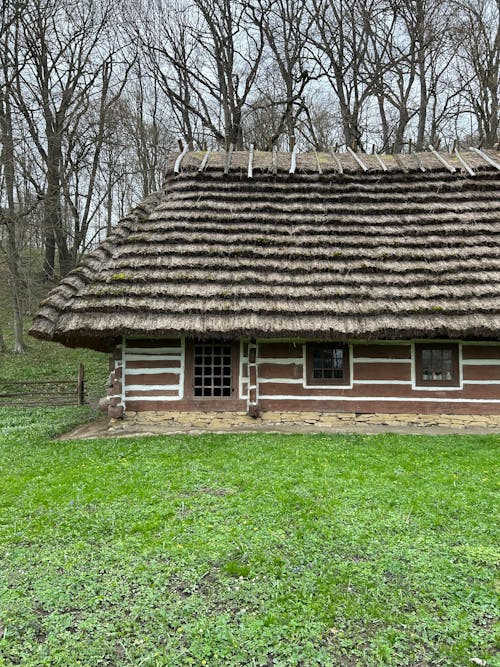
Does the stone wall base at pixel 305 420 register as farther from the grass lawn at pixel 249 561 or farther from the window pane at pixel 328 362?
the grass lawn at pixel 249 561

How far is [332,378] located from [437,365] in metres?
2.58

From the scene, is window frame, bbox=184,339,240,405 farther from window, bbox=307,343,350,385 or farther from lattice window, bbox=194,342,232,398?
window, bbox=307,343,350,385

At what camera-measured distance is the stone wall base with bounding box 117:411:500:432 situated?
10.2 metres

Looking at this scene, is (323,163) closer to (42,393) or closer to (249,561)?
(42,393)

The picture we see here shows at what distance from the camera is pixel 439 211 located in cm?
1146

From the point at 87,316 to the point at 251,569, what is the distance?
699cm

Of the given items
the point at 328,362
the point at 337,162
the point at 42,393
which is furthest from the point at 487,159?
the point at 42,393

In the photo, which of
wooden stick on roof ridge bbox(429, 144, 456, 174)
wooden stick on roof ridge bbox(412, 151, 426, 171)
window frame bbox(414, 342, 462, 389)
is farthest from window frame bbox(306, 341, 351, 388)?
wooden stick on roof ridge bbox(429, 144, 456, 174)

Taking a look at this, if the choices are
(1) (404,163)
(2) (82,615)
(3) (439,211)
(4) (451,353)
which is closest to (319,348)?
(4) (451,353)

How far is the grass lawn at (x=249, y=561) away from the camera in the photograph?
3.09m

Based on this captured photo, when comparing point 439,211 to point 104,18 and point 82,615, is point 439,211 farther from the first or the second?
point 104,18

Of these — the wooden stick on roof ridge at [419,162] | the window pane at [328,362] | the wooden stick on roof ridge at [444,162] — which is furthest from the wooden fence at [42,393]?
the wooden stick on roof ridge at [444,162]

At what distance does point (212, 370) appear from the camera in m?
10.7

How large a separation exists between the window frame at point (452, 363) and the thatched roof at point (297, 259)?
2.58 ft
